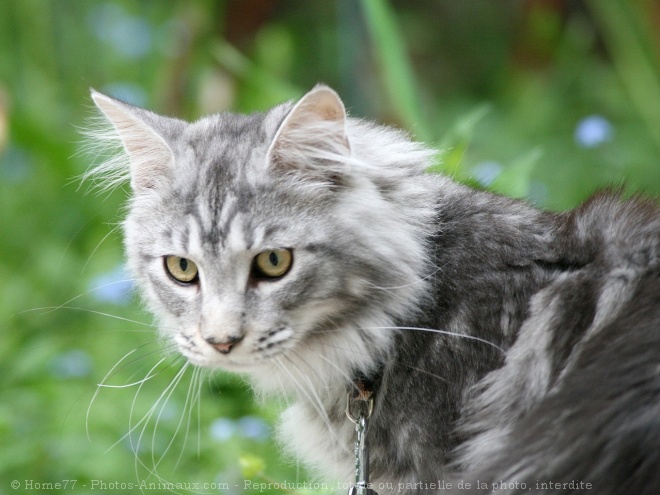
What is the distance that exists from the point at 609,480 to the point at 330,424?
77 centimetres

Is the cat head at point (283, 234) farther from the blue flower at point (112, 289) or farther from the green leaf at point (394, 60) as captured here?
the blue flower at point (112, 289)

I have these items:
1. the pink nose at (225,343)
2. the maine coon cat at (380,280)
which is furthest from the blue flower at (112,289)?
the pink nose at (225,343)

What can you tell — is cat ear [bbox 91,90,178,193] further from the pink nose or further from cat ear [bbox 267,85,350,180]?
the pink nose

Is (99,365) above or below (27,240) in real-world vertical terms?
below

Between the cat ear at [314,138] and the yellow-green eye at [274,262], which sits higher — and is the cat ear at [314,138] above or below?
above

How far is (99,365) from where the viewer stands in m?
3.45

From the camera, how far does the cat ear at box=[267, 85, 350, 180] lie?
6.51 feet

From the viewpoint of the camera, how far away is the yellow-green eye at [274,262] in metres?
2.00

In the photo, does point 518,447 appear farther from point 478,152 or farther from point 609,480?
point 478,152

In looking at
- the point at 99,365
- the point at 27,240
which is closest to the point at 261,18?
the point at 27,240

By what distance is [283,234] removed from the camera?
6.58 feet

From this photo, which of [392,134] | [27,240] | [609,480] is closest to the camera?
[609,480]

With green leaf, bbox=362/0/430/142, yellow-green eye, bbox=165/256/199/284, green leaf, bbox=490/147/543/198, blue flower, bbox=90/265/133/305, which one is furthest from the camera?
blue flower, bbox=90/265/133/305

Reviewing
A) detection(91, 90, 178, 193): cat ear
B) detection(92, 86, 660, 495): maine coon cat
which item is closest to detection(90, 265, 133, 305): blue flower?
detection(91, 90, 178, 193): cat ear
